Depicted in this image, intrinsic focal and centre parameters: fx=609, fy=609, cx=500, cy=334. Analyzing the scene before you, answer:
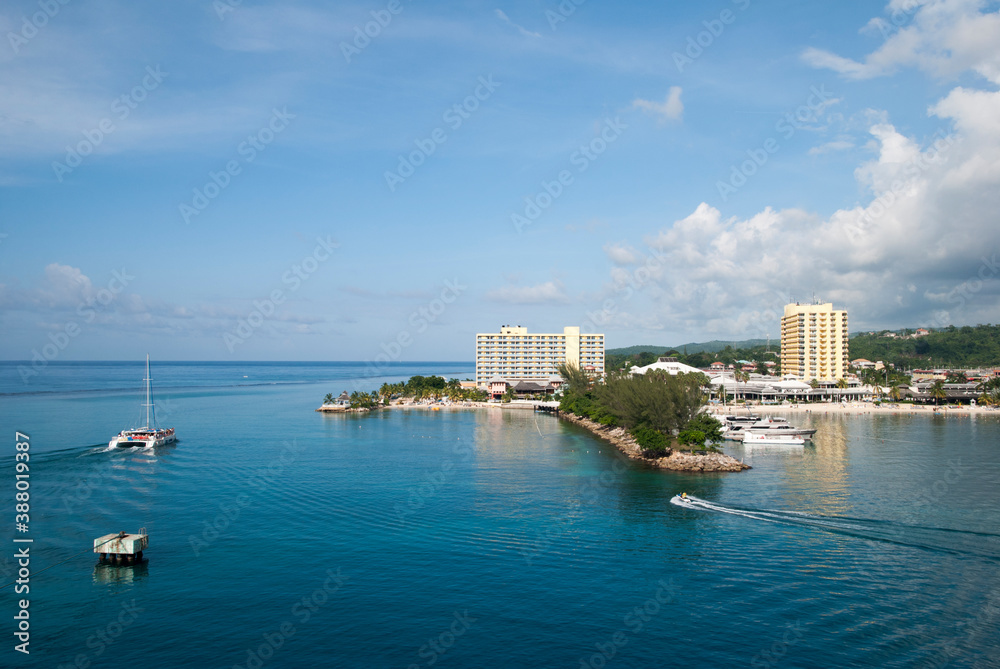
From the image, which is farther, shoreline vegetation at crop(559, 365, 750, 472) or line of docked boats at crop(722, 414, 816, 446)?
line of docked boats at crop(722, 414, 816, 446)

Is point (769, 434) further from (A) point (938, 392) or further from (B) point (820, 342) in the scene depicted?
(B) point (820, 342)

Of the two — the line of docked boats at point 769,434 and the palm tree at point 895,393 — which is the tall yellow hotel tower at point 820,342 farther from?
the line of docked boats at point 769,434

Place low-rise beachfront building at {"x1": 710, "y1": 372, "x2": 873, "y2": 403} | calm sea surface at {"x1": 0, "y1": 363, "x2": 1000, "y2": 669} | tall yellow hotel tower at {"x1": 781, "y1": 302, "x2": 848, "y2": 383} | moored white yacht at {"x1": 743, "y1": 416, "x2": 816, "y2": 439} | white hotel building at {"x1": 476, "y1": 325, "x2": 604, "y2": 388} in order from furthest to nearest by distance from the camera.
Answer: white hotel building at {"x1": 476, "y1": 325, "x2": 604, "y2": 388}, tall yellow hotel tower at {"x1": 781, "y1": 302, "x2": 848, "y2": 383}, low-rise beachfront building at {"x1": 710, "y1": 372, "x2": 873, "y2": 403}, moored white yacht at {"x1": 743, "y1": 416, "x2": 816, "y2": 439}, calm sea surface at {"x1": 0, "y1": 363, "x2": 1000, "y2": 669}

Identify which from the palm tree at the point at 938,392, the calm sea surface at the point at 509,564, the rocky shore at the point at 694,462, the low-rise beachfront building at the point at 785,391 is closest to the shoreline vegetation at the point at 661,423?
the rocky shore at the point at 694,462

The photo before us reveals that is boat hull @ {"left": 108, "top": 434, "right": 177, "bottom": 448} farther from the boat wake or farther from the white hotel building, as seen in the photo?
the white hotel building

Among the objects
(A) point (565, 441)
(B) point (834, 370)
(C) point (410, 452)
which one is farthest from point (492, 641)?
(B) point (834, 370)

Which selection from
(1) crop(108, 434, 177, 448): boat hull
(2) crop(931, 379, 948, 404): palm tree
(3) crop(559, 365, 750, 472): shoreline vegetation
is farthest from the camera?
(2) crop(931, 379, 948, 404): palm tree

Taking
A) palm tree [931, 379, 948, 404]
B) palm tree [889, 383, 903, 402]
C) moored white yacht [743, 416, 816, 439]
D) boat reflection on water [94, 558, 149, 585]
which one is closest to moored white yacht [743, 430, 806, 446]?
moored white yacht [743, 416, 816, 439]
